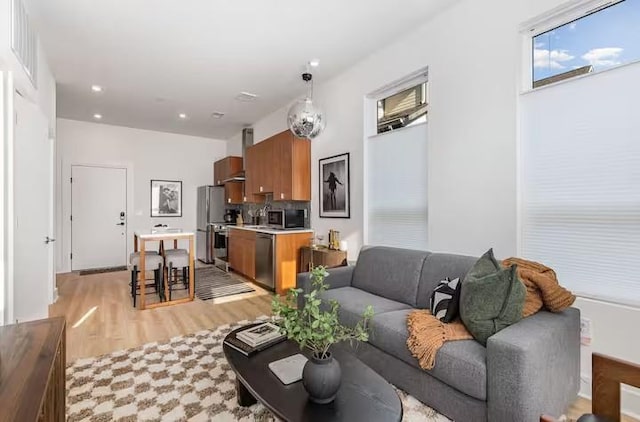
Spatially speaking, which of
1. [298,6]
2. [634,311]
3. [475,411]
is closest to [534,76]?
[634,311]

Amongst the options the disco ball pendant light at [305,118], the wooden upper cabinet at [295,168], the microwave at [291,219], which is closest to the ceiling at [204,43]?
the disco ball pendant light at [305,118]

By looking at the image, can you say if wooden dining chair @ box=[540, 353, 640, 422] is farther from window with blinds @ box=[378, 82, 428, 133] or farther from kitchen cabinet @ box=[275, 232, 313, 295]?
kitchen cabinet @ box=[275, 232, 313, 295]

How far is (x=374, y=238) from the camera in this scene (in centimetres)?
373

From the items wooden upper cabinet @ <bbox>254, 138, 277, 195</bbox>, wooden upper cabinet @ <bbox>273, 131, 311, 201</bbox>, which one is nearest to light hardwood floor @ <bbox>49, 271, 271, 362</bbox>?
wooden upper cabinet @ <bbox>273, 131, 311, 201</bbox>

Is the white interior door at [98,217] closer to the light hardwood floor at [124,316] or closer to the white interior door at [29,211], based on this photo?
the light hardwood floor at [124,316]

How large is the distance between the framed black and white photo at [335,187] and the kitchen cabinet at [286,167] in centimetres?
31

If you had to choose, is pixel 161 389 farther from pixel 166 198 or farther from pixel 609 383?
pixel 166 198

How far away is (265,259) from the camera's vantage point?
4652 mm

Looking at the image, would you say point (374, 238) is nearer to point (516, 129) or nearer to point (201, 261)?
point (516, 129)

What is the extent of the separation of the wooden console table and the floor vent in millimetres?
2165

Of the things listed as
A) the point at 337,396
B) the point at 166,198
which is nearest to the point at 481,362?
the point at 337,396

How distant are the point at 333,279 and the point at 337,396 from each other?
1.70 meters

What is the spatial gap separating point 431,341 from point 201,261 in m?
6.36

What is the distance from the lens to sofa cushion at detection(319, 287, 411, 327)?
2.39 meters
